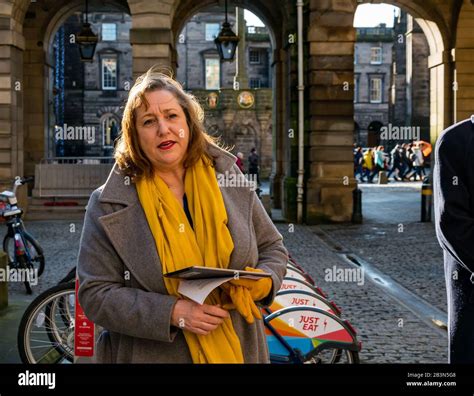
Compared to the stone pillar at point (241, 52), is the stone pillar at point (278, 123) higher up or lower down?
lower down

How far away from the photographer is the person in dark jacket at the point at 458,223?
304 centimetres

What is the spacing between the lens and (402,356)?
19.5ft

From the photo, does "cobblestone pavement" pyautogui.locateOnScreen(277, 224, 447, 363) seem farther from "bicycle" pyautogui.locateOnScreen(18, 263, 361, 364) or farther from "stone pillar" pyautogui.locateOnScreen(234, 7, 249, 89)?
"stone pillar" pyautogui.locateOnScreen(234, 7, 249, 89)

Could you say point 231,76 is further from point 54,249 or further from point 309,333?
point 309,333

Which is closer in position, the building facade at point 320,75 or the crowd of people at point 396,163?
the building facade at point 320,75

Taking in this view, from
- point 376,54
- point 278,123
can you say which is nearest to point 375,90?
point 376,54

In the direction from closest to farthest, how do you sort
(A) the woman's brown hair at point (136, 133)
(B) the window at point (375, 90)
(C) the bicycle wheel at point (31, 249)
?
(A) the woman's brown hair at point (136, 133) < (C) the bicycle wheel at point (31, 249) < (B) the window at point (375, 90)

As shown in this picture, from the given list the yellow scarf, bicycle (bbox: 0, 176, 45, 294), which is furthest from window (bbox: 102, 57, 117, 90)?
the yellow scarf

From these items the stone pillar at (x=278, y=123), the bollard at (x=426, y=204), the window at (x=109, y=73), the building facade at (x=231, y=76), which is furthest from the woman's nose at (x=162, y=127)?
the window at (x=109, y=73)

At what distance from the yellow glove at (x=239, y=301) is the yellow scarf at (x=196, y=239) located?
36 millimetres

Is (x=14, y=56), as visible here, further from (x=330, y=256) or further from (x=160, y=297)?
(x=160, y=297)

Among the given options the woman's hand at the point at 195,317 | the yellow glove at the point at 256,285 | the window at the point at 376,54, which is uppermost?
the window at the point at 376,54

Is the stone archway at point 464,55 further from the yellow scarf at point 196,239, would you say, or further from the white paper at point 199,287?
the white paper at point 199,287

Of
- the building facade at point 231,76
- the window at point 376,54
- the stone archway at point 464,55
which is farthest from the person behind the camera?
the window at point 376,54
